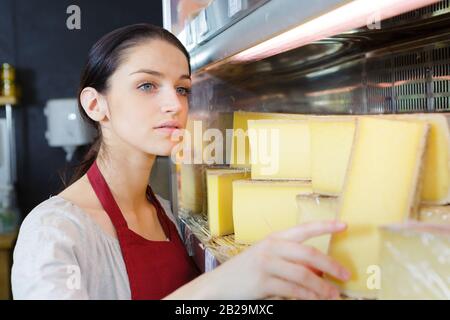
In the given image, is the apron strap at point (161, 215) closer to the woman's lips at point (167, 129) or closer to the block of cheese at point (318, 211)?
the woman's lips at point (167, 129)

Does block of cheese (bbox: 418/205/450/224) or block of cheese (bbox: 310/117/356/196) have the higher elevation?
block of cheese (bbox: 310/117/356/196)

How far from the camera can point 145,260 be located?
788 mm

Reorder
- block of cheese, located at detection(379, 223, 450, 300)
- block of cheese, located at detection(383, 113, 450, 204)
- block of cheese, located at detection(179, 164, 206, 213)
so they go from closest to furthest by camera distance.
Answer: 1. block of cheese, located at detection(379, 223, 450, 300)
2. block of cheese, located at detection(383, 113, 450, 204)
3. block of cheese, located at detection(179, 164, 206, 213)

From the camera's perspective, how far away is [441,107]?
790mm

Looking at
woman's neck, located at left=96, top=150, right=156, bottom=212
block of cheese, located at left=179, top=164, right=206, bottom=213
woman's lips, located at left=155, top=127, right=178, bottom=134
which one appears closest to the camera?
woman's lips, located at left=155, top=127, right=178, bottom=134

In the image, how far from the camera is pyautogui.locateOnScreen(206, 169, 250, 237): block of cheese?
882 mm

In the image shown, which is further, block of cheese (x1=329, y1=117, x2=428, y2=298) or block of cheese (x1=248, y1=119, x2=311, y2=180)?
block of cheese (x1=248, y1=119, x2=311, y2=180)

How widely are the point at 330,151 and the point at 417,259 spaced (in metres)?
0.22

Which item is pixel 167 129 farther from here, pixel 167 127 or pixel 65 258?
pixel 65 258

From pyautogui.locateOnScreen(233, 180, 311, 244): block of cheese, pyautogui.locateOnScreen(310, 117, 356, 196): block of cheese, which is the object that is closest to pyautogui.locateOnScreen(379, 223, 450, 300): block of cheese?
pyautogui.locateOnScreen(310, 117, 356, 196): block of cheese

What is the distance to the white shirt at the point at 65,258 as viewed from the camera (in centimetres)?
60

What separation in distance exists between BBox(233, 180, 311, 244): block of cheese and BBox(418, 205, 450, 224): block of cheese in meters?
0.21

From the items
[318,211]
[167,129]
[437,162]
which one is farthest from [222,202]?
[437,162]

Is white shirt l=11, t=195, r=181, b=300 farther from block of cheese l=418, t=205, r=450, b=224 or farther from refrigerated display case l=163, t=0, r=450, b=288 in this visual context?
block of cheese l=418, t=205, r=450, b=224
